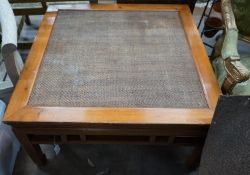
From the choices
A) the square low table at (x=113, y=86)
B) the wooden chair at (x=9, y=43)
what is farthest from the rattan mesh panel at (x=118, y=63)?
the wooden chair at (x=9, y=43)

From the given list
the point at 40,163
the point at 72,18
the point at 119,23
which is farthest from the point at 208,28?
the point at 40,163

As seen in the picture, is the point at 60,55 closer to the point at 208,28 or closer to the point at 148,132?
the point at 148,132

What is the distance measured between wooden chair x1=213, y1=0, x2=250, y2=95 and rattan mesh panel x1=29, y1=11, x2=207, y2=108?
0.46 ft

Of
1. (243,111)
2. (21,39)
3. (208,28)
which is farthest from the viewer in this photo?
(21,39)

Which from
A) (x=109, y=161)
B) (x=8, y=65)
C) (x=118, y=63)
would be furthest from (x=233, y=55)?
(x=8, y=65)

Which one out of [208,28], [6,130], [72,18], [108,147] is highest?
[72,18]

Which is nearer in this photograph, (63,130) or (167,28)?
(63,130)

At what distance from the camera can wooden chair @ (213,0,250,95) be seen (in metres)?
1.01

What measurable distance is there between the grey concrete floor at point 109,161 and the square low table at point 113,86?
0.09m

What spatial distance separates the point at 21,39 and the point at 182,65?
151cm

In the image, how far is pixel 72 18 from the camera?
138cm

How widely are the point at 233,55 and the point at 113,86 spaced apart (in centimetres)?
55

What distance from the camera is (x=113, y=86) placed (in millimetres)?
1026

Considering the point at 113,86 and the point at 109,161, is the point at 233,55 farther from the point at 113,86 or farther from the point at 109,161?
the point at 109,161
